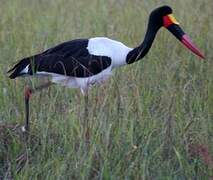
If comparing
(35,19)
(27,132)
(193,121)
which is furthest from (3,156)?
(35,19)

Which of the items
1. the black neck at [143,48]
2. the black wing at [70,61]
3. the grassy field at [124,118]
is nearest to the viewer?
the grassy field at [124,118]

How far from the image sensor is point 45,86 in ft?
16.9

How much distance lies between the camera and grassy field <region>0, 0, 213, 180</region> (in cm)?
387

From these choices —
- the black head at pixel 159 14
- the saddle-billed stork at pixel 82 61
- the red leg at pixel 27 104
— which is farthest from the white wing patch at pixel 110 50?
the red leg at pixel 27 104

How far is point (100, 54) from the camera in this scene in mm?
5223

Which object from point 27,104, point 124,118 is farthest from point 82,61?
point 124,118

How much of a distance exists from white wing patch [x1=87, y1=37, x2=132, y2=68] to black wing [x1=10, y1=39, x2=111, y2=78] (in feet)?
0.12

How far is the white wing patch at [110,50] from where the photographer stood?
206 inches

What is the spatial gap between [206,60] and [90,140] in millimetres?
2232

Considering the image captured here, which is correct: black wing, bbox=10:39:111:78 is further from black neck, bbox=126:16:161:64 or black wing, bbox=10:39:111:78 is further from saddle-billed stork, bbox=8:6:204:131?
black neck, bbox=126:16:161:64

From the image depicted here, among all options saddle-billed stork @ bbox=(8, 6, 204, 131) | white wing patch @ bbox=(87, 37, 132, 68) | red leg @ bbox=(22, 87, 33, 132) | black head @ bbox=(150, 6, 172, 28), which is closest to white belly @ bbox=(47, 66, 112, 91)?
saddle-billed stork @ bbox=(8, 6, 204, 131)

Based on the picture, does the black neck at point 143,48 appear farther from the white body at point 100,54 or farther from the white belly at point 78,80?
the white belly at point 78,80

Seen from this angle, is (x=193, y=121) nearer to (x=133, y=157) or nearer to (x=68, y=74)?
(x=133, y=157)

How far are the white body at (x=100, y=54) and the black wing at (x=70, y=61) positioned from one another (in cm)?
3
